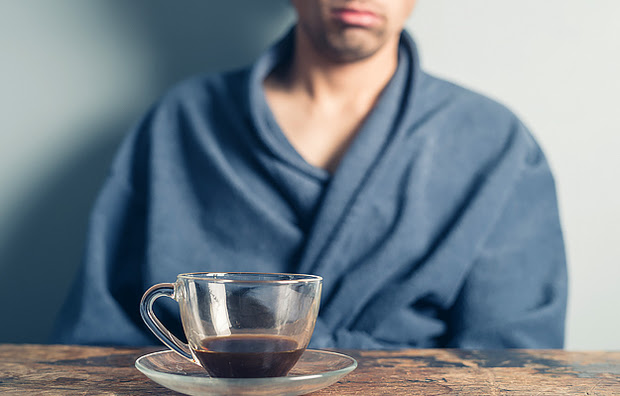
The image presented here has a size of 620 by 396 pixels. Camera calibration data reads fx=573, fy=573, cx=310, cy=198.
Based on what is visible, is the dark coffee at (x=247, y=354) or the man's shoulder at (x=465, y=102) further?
the man's shoulder at (x=465, y=102)

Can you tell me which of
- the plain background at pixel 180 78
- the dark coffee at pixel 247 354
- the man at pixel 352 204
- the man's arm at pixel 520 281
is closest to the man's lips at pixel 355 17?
the man at pixel 352 204

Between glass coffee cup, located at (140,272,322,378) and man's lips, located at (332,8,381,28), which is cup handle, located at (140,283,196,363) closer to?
glass coffee cup, located at (140,272,322,378)

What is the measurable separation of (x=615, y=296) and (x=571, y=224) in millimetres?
148

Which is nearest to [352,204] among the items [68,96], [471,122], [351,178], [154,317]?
[351,178]

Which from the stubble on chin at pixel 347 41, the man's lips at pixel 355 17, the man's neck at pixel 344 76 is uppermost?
the man's lips at pixel 355 17

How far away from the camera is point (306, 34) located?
3.09ft

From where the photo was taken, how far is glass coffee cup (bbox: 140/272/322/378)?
37 centimetres

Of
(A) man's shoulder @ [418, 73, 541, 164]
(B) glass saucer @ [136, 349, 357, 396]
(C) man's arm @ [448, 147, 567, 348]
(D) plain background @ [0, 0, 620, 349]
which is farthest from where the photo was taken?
(D) plain background @ [0, 0, 620, 349]

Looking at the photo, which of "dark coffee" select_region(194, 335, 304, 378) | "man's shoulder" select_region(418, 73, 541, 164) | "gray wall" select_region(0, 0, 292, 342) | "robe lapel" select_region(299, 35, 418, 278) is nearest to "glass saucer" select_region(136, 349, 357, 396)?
"dark coffee" select_region(194, 335, 304, 378)

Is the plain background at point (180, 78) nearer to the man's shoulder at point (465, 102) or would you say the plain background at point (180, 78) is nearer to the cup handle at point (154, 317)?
the man's shoulder at point (465, 102)

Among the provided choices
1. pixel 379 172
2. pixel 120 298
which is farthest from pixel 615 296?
pixel 120 298

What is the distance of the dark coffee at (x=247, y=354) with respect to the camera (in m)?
0.37

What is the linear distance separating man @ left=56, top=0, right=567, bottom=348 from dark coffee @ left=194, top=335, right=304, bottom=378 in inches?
14.8

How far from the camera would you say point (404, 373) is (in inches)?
19.8
